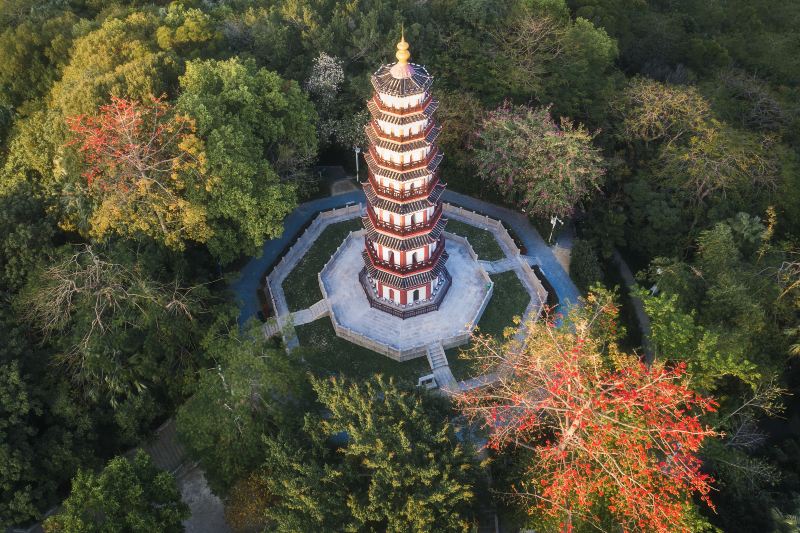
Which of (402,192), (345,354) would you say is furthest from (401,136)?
(345,354)

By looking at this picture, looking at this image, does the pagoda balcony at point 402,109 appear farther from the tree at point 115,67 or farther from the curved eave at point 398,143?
the tree at point 115,67

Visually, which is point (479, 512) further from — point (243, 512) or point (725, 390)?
point (725, 390)

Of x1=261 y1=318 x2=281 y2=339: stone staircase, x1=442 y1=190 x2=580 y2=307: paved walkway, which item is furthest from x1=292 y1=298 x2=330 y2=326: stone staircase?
x1=442 y1=190 x2=580 y2=307: paved walkway

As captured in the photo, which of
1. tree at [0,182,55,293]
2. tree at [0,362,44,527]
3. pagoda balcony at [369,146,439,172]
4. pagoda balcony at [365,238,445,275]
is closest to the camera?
tree at [0,362,44,527]

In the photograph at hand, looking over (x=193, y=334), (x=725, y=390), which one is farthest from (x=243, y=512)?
(x=725, y=390)

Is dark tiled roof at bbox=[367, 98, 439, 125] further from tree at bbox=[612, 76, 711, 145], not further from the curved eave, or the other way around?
tree at bbox=[612, 76, 711, 145]
